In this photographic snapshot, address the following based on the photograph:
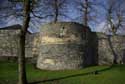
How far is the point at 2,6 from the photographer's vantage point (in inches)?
757

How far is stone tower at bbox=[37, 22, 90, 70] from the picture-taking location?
23.9 meters

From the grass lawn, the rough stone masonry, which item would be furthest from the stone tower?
the grass lawn

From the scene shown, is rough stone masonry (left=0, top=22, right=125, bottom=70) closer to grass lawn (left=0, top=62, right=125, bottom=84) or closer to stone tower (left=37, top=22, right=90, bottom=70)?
stone tower (left=37, top=22, right=90, bottom=70)

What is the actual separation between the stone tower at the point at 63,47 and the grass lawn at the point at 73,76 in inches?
38.3

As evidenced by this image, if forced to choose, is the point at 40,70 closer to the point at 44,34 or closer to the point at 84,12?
the point at 44,34

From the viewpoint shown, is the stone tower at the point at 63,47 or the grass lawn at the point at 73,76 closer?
the grass lawn at the point at 73,76

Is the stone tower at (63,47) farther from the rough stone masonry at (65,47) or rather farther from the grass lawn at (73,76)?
the grass lawn at (73,76)

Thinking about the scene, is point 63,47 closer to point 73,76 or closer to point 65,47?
point 65,47

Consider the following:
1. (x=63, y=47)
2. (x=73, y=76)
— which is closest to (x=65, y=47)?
(x=63, y=47)

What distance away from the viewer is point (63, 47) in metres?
24.0

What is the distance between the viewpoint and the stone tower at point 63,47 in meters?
23.9

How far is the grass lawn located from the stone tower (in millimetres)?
972

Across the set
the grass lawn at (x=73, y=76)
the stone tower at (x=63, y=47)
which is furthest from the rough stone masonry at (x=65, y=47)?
the grass lawn at (x=73, y=76)

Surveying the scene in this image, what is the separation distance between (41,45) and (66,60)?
2.45 meters
